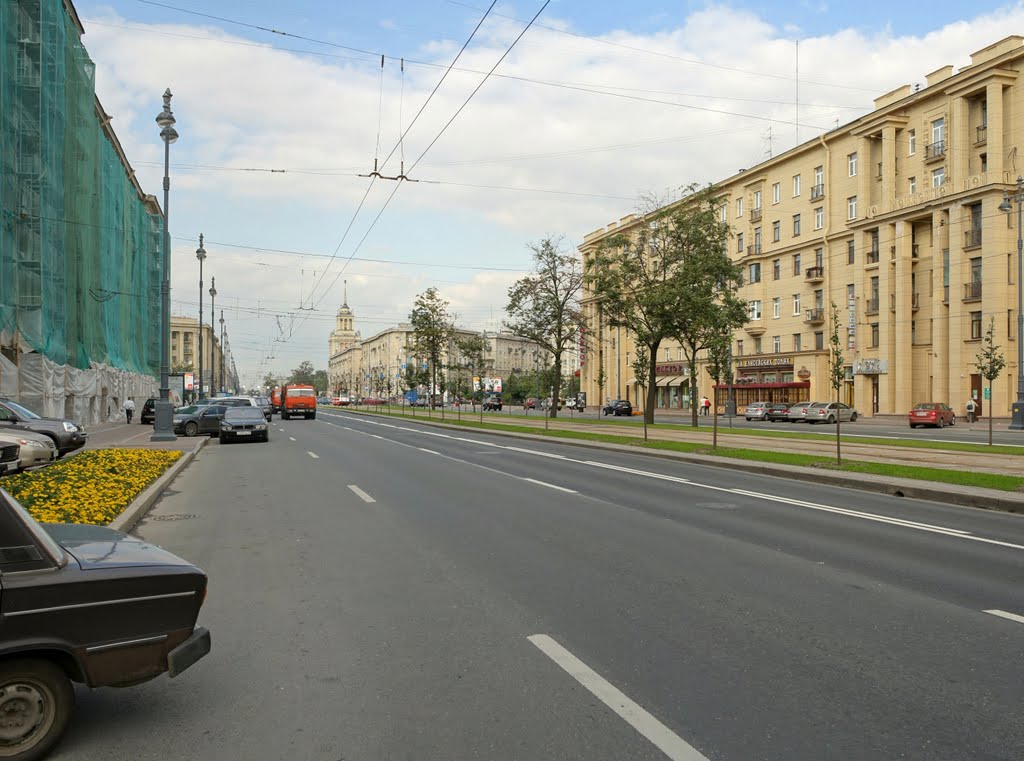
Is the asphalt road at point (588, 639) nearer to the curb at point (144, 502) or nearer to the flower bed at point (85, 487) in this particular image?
the curb at point (144, 502)

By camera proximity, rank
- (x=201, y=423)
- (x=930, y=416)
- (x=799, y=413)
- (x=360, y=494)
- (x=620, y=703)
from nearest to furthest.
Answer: (x=620, y=703) < (x=360, y=494) < (x=201, y=423) < (x=930, y=416) < (x=799, y=413)

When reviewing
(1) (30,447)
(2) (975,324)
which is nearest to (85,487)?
(1) (30,447)

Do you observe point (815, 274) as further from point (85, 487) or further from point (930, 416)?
point (85, 487)

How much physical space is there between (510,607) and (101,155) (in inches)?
1579

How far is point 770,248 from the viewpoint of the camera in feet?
209

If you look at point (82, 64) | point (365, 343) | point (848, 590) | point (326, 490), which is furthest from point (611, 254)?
point (365, 343)

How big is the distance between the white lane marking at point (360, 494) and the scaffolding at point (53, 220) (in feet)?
59.0

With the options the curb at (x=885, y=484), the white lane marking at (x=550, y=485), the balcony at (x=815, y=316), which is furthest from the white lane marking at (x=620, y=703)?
the balcony at (x=815, y=316)

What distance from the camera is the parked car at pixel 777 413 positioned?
2035 inches

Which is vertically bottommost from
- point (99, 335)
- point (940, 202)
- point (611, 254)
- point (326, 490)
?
point (326, 490)

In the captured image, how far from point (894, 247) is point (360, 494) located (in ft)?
158

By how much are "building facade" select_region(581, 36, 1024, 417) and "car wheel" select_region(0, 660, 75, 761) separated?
1515 inches

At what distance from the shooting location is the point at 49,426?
19.4 meters

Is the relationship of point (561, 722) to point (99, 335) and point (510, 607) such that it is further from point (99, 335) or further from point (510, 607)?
point (99, 335)
